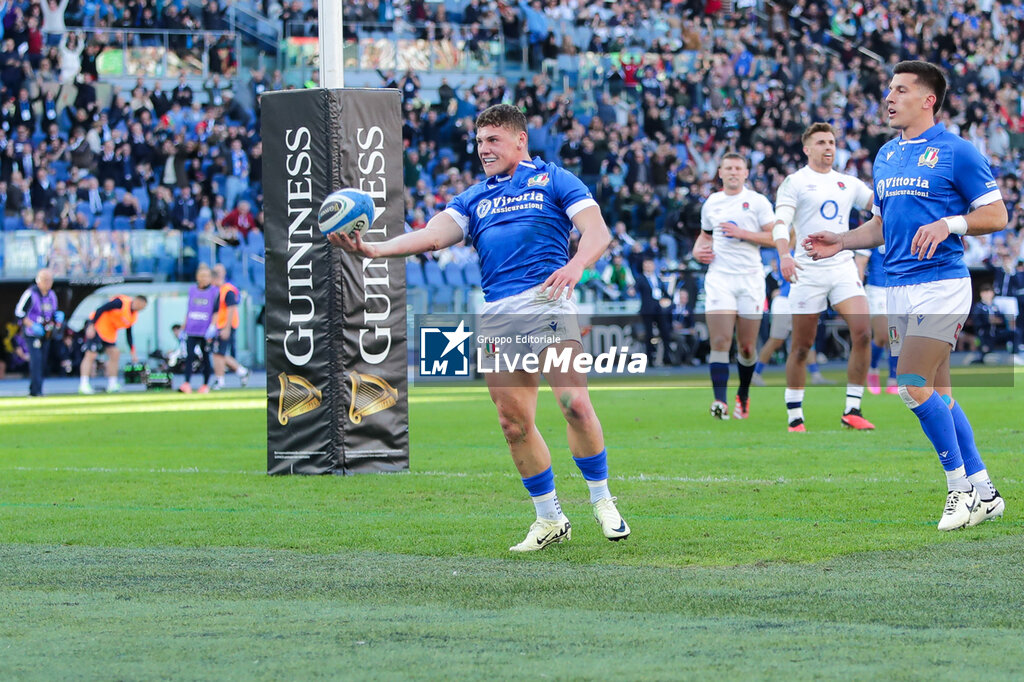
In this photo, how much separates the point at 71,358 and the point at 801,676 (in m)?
25.6

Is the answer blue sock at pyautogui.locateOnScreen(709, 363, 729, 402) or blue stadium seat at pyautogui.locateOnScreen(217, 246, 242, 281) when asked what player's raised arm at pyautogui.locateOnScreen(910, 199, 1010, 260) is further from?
blue stadium seat at pyautogui.locateOnScreen(217, 246, 242, 281)

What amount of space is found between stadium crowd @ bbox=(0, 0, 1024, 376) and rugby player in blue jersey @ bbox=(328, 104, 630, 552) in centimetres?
1965

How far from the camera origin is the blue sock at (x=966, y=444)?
7223mm

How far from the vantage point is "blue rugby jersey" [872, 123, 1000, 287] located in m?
7.11

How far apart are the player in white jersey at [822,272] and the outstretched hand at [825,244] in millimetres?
4657

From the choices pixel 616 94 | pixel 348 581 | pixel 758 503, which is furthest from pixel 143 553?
pixel 616 94

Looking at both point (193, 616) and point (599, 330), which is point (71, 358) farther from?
point (193, 616)

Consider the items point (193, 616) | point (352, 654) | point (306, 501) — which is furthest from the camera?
point (306, 501)

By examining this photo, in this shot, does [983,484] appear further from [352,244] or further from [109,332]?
[109,332]

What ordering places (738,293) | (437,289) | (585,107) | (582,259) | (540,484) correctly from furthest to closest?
(585,107) < (437,289) < (738,293) < (540,484) < (582,259)

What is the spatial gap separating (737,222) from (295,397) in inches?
228

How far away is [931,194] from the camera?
7203 mm

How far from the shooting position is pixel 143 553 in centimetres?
672

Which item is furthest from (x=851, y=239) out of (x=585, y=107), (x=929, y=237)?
(x=585, y=107)
